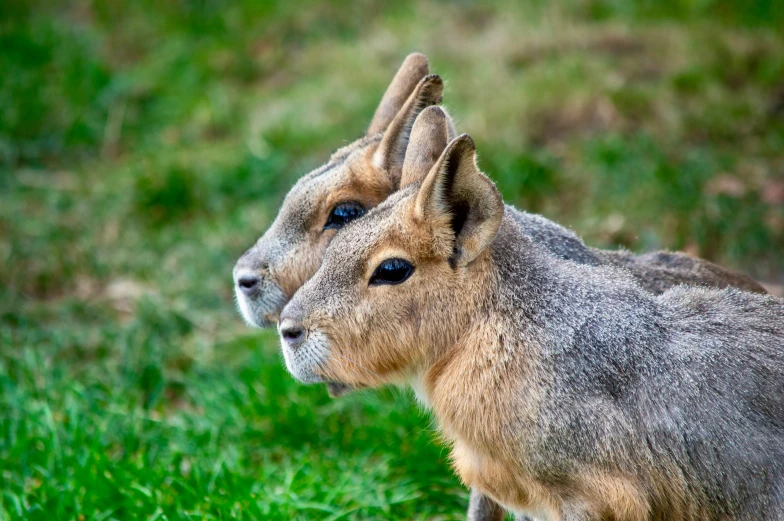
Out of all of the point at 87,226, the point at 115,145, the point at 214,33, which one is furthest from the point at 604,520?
the point at 214,33

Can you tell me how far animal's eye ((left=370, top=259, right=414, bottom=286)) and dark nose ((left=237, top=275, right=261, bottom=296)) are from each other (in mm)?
977

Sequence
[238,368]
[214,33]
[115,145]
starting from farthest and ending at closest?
[214,33], [115,145], [238,368]

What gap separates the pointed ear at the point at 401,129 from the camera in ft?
14.0

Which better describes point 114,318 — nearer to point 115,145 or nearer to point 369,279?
point 115,145

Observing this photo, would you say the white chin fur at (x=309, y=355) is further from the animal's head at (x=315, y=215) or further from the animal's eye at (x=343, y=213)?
the animal's eye at (x=343, y=213)

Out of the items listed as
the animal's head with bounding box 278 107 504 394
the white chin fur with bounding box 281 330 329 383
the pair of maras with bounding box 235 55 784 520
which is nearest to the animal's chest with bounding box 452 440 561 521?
the pair of maras with bounding box 235 55 784 520

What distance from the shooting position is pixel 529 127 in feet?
25.4

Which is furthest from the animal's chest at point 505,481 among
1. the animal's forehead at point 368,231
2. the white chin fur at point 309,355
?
the animal's forehead at point 368,231

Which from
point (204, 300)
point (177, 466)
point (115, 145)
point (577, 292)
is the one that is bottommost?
point (177, 466)

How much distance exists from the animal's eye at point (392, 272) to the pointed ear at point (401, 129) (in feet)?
3.27

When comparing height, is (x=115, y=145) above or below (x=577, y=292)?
above

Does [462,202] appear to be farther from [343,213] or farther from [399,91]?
[399,91]

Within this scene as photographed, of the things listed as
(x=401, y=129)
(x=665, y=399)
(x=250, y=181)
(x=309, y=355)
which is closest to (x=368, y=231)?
(x=309, y=355)

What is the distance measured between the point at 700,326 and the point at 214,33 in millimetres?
8033
